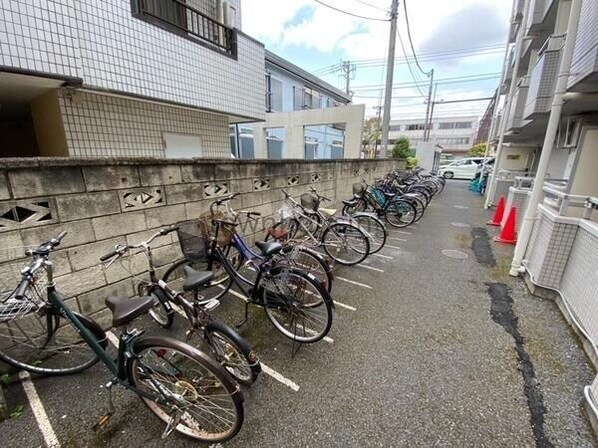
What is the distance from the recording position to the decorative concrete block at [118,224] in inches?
94.0

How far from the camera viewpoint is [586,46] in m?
3.12

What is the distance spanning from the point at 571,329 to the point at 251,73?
7.41m

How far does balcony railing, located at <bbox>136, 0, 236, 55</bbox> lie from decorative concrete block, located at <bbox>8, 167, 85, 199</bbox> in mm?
3642

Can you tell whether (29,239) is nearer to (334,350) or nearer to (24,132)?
(334,350)

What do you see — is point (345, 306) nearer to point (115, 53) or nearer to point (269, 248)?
point (269, 248)

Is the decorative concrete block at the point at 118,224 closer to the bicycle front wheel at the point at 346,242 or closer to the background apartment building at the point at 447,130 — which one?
the bicycle front wheel at the point at 346,242

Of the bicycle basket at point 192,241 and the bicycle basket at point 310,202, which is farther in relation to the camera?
the bicycle basket at point 310,202

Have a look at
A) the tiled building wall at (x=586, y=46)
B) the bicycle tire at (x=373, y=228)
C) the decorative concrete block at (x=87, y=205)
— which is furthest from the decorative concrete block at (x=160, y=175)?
the tiled building wall at (x=586, y=46)

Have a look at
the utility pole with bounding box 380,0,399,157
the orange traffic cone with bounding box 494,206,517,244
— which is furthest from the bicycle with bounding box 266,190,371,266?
the utility pole with bounding box 380,0,399,157

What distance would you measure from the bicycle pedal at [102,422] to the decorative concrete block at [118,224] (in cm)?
144

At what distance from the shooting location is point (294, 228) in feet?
13.4

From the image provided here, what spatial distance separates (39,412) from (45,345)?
1.87ft

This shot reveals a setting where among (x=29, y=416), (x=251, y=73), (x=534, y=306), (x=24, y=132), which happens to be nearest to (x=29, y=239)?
(x=29, y=416)

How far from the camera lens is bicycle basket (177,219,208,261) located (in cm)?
260
